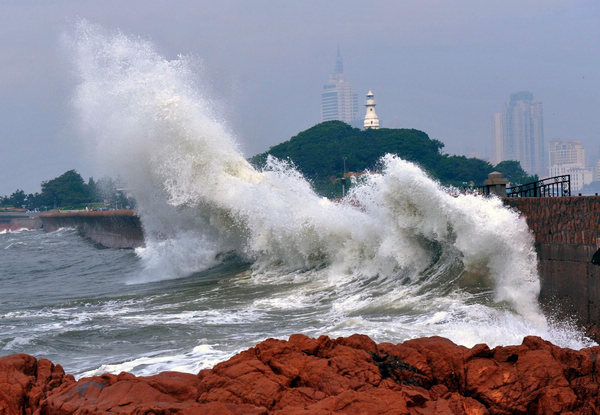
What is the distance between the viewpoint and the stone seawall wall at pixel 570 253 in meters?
11.7

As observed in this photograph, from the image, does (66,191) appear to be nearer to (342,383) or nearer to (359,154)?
(359,154)

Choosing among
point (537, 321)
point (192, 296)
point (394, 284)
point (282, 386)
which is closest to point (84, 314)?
point (192, 296)

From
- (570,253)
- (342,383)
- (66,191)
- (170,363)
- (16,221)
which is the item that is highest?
(66,191)

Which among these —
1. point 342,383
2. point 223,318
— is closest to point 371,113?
point 223,318

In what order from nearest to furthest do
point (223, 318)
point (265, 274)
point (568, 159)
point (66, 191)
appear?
point (223, 318)
point (265, 274)
point (66, 191)
point (568, 159)

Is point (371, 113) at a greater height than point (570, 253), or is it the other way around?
point (371, 113)

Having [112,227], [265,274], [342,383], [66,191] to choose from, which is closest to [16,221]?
[66,191]

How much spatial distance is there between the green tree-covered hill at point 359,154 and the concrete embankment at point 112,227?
20.1 metres

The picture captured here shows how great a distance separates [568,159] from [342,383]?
536 ft

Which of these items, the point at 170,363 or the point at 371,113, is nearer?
the point at 170,363

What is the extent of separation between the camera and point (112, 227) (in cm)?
5138

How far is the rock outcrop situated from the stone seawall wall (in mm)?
3530

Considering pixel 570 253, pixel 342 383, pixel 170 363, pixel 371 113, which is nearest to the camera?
pixel 342 383

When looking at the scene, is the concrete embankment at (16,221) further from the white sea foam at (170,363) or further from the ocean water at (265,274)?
the white sea foam at (170,363)
